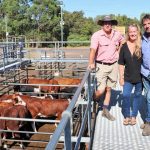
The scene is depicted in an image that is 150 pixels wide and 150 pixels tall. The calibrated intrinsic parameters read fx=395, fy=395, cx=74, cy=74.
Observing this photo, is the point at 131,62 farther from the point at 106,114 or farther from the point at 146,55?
the point at 106,114

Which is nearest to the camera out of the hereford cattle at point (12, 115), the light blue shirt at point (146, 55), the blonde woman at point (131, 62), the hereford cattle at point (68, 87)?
the light blue shirt at point (146, 55)

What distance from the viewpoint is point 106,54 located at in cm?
616

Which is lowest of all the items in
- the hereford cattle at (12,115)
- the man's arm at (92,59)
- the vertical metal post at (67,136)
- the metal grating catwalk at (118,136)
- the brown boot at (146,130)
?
the hereford cattle at (12,115)

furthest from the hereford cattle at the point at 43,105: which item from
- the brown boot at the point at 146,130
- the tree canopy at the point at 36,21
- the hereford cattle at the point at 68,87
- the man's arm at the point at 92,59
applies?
the tree canopy at the point at 36,21

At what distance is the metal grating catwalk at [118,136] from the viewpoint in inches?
200

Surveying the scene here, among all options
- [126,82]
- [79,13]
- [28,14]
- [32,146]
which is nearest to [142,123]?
[126,82]

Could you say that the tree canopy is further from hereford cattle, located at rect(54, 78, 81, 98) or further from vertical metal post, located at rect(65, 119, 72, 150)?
vertical metal post, located at rect(65, 119, 72, 150)

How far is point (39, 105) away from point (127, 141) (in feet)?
15.2

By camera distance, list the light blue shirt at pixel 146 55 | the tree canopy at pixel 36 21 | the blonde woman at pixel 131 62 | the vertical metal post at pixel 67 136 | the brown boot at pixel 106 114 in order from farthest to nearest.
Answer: the tree canopy at pixel 36 21
the brown boot at pixel 106 114
the blonde woman at pixel 131 62
the light blue shirt at pixel 146 55
the vertical metal post at pixel 67 136

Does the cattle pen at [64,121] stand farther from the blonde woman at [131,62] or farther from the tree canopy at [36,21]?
the tree canopy at [36,21]

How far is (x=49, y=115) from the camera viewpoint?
9781mm

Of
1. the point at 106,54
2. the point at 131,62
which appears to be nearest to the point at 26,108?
the point at 106,54

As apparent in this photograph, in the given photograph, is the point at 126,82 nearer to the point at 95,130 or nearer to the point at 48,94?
the point at 95,130

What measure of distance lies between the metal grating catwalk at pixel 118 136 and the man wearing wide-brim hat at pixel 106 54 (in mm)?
226
